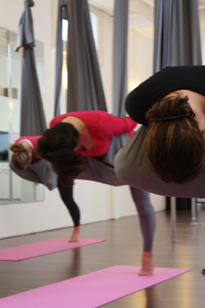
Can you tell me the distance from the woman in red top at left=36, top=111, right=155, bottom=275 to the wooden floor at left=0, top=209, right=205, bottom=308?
389mm

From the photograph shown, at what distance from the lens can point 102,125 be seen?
9.50 ft

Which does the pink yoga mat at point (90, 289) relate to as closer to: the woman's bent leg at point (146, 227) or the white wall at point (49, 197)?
the woman's bent leg at point (146, 227)

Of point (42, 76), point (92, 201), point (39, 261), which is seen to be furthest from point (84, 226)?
point (39, 261)

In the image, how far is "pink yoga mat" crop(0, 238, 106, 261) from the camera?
11.7ft

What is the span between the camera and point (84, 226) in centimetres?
599

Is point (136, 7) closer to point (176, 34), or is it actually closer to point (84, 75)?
point (84, 75)

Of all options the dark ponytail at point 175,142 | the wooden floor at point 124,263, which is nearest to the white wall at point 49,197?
the wooden floor at point 124,263

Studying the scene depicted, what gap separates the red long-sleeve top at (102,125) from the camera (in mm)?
2900

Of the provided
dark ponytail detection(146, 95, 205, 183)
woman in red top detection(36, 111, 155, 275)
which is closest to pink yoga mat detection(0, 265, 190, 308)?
woman in red top detection(36, 111, 155, 275)

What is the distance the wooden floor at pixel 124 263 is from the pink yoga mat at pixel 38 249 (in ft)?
0.37

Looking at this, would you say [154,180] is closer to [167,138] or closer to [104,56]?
[167,138]

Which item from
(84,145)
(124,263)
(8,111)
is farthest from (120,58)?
(8,111)

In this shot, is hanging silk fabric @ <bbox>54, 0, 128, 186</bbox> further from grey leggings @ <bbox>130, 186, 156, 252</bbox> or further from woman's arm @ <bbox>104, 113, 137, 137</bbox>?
grey leggings @ <bbox>130, 186, 156, 252</bbox>

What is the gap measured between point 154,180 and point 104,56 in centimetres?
557
